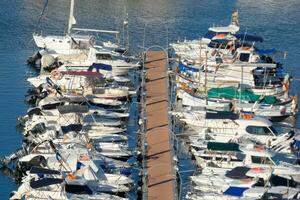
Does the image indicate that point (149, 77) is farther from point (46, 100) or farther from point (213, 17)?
point (213, 17)

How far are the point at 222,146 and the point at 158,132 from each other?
6749 mm

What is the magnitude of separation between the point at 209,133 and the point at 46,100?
10440 millimetres

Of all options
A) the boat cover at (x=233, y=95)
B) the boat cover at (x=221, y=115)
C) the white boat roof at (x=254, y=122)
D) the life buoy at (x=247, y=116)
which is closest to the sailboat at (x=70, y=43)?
the boat cover at (x=233, y=95)

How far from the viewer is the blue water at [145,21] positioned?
78.0m

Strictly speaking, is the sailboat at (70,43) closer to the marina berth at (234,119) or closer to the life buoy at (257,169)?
the marina berth at (234,119)

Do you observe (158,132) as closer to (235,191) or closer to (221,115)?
(221,115)

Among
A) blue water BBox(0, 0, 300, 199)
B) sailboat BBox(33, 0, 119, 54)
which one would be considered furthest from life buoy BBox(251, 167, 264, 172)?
sailboat BBox(33, 0, 119, 54)

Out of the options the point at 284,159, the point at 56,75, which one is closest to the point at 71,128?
the point at 284,159

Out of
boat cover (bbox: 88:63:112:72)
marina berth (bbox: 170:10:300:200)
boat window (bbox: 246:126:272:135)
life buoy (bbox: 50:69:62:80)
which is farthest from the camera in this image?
boat cover (bbox: 88:63:112:72)

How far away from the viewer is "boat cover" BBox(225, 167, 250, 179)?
4872 centimetres

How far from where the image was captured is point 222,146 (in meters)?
52.0

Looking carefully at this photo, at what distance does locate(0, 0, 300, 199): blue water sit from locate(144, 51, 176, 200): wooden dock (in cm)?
829

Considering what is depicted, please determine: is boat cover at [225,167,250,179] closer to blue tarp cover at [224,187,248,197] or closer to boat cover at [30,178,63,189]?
blue tarp cover at [224,187,248,197]

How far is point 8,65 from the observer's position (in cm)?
7688
